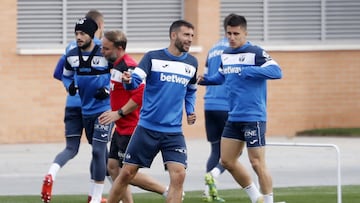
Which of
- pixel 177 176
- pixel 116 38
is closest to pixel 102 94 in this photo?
pixel 116 38

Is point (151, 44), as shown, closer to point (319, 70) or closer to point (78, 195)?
point (319, 70)

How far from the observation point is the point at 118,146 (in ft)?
39.4

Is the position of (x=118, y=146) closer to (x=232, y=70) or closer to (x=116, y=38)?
(x=116, y=38)

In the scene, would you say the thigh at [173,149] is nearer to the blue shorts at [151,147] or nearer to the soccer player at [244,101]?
the blue shorts at [151,147]

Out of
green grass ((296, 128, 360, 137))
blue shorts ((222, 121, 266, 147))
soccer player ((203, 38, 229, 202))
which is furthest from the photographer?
green grass ((296, 128, 360, 137))

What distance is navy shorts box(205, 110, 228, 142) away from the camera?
1445cm

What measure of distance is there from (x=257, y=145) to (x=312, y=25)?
11.2 metres

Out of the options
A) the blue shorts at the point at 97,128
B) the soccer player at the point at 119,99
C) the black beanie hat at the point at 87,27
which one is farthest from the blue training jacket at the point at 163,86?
the black beanie hat at the point at 87,27

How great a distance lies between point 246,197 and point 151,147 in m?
3.09

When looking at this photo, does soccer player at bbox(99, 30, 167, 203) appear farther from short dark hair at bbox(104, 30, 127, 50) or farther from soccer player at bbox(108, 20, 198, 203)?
soccer player at bbox(108, 20, 198, 203)

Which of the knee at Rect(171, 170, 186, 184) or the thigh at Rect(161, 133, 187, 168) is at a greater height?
the thigh at Rect(161, 133, 187, 168)

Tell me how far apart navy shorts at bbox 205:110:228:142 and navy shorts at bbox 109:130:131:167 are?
255 centimetres

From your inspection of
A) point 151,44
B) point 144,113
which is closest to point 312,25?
point 151,44

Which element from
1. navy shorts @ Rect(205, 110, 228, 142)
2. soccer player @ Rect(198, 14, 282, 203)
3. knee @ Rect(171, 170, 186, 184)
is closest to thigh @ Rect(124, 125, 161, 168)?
knee @ Rect(171, 170, 186, 184)
